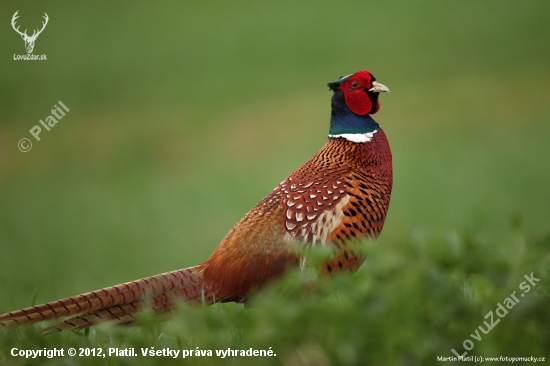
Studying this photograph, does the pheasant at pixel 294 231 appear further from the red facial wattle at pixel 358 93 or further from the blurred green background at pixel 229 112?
the blurred green background at pixel 229 112

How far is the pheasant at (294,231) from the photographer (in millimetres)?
2916

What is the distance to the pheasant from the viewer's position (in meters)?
2.92

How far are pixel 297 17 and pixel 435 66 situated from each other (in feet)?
9.67

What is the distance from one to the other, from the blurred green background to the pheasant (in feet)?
10.9

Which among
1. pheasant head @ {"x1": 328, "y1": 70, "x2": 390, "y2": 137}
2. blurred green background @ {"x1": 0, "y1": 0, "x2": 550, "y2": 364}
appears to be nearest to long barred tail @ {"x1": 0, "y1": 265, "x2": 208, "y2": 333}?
pheasant head @ {"x1": 328, "y1": 70, "x2": 390, "y2": 137}

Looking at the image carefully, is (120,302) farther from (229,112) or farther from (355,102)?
(229,112)

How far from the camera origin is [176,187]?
370 inches

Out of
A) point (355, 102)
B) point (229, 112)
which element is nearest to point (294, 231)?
point (355, 102)

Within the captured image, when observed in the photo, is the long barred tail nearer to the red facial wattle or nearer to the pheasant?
the pheasant

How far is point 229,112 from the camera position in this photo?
11.6 meters

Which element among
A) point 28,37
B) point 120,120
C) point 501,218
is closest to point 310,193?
point 501,218

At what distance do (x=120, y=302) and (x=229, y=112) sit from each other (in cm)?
888

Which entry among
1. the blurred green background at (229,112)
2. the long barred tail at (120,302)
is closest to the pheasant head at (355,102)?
the long barred tail at (120,302)

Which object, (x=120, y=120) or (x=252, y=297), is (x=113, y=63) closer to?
(x=120, y=120)
